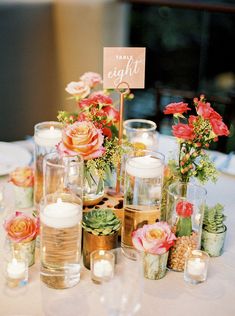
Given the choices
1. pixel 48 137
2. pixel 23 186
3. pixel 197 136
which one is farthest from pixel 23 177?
pixel 197 136

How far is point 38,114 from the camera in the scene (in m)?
3.39

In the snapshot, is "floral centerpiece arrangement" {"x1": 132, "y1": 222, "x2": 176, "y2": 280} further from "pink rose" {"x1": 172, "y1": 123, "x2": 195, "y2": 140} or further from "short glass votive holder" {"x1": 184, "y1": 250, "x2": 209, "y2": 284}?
"pink rose" {"x1": 172, "y1": 123, "x2": 195, "y2": 140}

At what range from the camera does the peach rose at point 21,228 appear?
4.34ft

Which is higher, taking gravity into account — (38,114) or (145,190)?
(145,190)

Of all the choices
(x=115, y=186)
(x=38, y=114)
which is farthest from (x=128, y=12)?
(x=115, y=186)

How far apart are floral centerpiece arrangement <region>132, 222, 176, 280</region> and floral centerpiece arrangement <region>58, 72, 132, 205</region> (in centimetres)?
→ 22

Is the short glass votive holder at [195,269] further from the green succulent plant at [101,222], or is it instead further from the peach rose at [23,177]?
the peach rose at [23,177]

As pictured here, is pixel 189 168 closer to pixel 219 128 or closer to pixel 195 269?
pixel 219 128

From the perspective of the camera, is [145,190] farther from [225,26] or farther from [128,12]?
[225,26]

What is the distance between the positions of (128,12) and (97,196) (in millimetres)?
2623

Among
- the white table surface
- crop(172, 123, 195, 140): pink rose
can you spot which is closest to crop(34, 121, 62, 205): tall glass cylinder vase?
the white table surface

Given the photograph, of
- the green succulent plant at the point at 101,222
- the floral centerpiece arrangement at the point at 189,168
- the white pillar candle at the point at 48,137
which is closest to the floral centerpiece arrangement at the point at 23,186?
the white pillar candle at the point at 48,137

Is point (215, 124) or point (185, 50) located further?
point (185, 50)

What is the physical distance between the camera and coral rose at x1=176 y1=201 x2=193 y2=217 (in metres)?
1.37
